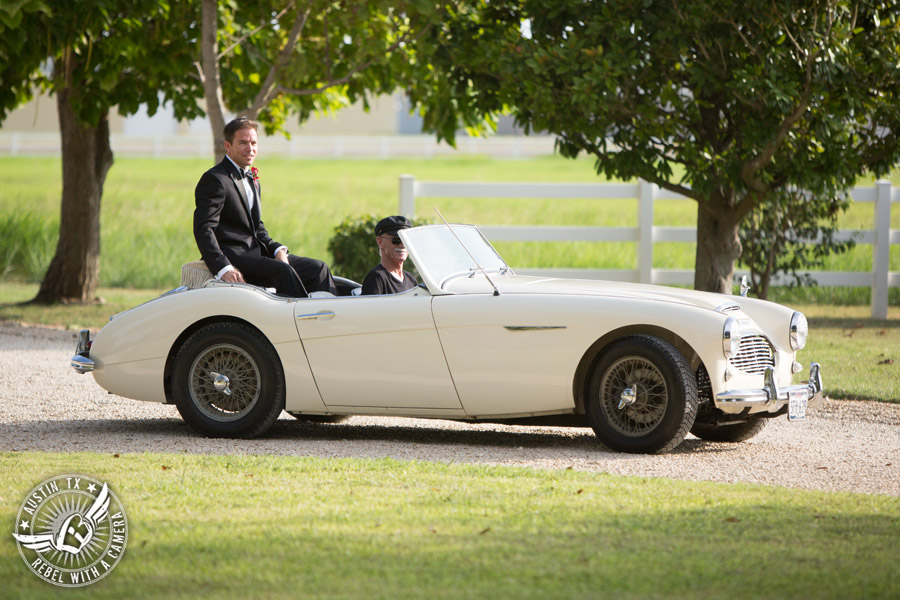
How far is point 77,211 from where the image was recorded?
1661 cm

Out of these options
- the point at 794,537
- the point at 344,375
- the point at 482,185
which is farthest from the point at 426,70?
the point at 794,537

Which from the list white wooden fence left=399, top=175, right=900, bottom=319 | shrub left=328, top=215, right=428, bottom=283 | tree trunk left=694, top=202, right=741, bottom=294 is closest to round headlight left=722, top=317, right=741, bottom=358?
tree trunk left=694, top=202, right=741, bottom=294

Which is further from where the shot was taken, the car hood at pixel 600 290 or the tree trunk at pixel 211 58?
the tree trunk at pixel 211 58

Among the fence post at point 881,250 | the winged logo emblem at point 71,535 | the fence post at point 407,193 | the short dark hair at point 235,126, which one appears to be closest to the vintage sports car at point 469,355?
the short dark hair at point 235,126

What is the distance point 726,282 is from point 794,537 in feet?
27.2

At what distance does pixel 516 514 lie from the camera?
515cm

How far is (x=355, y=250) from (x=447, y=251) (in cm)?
713

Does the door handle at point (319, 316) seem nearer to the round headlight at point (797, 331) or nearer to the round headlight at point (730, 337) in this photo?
the round headlight at point (730, 337)

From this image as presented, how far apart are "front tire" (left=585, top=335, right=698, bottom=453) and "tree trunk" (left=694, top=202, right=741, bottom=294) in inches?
248

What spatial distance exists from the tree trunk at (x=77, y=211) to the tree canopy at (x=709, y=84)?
244 inches

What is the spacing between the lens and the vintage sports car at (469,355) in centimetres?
658

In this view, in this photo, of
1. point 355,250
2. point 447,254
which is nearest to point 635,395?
point 447,254

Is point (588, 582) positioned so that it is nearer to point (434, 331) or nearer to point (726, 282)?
point (434, 331)

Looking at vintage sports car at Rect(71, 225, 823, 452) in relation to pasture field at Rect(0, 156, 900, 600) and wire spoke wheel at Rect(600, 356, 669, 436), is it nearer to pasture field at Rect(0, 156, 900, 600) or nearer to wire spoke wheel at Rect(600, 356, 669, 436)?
wire spoke wheel at Rect(600, 356, 669, 436)
